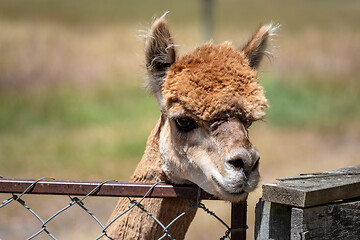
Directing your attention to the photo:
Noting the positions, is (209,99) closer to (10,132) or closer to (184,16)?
(10,132)

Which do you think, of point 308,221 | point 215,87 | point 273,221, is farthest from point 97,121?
point 308,221

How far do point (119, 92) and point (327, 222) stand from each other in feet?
55.4

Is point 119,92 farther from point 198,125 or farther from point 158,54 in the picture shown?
point 198,125

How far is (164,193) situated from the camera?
2705 mm

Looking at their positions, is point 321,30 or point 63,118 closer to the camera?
point 63,118

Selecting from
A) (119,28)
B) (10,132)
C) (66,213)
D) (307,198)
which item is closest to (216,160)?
(307,198)

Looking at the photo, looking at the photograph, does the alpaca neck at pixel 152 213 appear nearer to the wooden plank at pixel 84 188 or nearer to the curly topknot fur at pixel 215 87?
the curly topknot fur at pixel 215 87

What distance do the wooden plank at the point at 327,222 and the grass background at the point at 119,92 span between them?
6587 millimetres

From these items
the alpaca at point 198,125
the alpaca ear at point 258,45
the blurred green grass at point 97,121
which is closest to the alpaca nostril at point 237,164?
the alpaca at point 198,125

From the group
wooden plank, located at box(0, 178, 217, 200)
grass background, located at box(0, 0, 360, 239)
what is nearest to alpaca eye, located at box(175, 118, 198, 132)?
wooden plank, located at box(0, 178, 217, 200)

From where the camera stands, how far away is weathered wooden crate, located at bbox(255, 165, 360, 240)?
7.27 feet

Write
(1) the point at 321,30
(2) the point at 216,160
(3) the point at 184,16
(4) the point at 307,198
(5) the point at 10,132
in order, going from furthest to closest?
(3) the point at 184,16 → (1) the point at 321,30 → (5) the point at 10,132 → (2) the point at 216,160 → (4) the point at 307,198

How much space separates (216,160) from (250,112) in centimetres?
35

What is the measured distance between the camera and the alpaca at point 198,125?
2.94 metres
